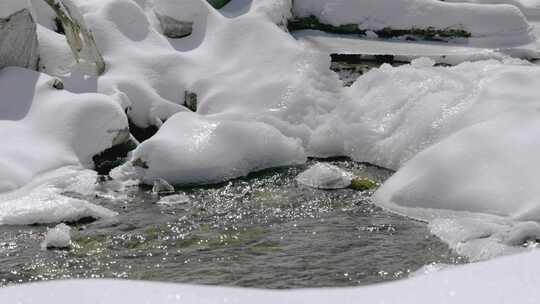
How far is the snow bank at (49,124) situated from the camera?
8219 mm

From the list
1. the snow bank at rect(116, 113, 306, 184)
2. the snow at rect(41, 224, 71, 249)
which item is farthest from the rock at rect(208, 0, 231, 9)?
the snow at rect(41, 224, 71, 249)

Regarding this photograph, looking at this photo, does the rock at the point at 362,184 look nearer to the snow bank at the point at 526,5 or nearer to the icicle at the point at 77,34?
the icicle at the point at 77,34

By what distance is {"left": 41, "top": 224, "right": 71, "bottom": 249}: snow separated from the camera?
639 centimetres

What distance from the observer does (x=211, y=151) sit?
27.5 ft

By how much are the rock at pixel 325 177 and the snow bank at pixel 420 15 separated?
5570 millimetres

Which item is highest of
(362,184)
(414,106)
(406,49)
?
(414,106)

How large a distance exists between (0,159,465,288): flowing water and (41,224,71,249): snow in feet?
0.23

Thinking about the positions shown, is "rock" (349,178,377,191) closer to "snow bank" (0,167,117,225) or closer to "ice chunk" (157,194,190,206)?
"ice chunk" (157,194,190,206)

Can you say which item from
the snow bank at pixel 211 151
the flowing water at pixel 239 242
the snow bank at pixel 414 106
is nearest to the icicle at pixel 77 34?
the snow bank at pixel 211 151

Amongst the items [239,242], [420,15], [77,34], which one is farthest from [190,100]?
[420,15]

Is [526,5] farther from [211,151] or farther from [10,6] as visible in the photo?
[10,6]

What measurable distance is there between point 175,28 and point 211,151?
3.51 m

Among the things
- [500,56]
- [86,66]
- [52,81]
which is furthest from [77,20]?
[500,56]

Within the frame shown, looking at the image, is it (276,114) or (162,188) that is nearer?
(162,188)
